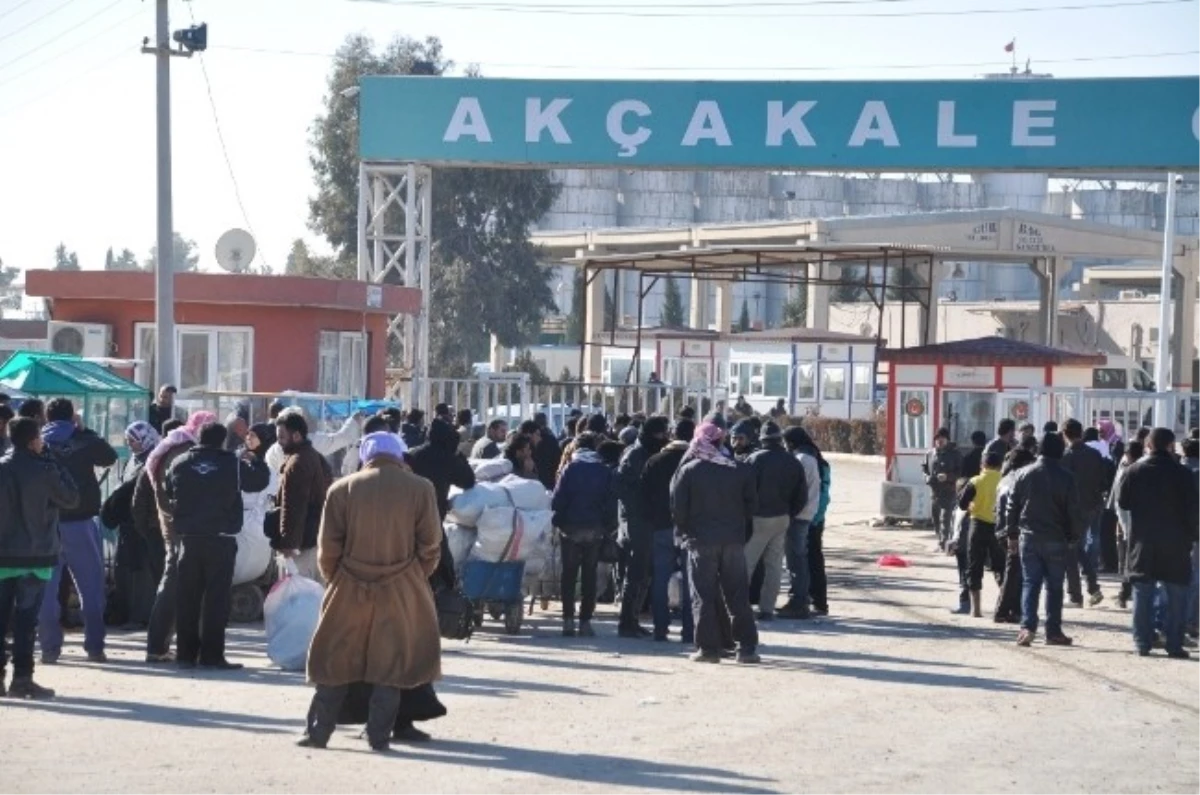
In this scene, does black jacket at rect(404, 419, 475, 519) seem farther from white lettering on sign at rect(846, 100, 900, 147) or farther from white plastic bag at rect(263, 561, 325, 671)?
white lettering on sign at rect(846, 100, 900, 147)

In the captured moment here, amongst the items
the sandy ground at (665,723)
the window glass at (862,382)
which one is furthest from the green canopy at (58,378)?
the window glass at (862,382)

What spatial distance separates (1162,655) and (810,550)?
3.75m

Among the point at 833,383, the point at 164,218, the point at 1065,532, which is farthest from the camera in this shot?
the point at 833,383

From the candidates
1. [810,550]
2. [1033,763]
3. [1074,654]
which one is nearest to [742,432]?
[810,550]

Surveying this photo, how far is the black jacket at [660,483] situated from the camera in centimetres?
1678

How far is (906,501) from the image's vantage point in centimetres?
3338

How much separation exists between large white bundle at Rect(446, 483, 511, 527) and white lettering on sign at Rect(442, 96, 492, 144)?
44.3ft

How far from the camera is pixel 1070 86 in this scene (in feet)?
92.8

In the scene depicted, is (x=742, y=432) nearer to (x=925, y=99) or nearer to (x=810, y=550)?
(x=810, y=550)

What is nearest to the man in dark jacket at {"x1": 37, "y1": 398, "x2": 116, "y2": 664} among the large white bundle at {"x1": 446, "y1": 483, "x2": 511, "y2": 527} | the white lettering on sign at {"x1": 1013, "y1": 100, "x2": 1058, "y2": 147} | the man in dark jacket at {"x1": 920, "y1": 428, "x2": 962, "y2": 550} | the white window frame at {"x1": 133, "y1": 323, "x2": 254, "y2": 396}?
the large white bundle at {"x1": 446, "y1": 483, "x2": 511, "y2": 527}

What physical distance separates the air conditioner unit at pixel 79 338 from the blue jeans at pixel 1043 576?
15620 mm

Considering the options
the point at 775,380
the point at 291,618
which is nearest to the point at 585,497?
the point at 291,618

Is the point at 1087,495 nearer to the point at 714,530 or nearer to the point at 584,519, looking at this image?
the point at 584,519

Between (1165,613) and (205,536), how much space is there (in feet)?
25.5
